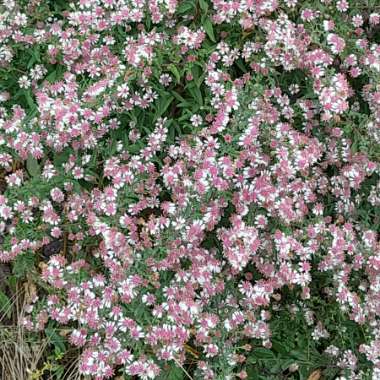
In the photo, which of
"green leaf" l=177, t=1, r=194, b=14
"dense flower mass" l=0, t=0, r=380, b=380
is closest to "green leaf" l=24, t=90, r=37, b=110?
"dense flower mass" l=0, t=0, r=380, b=380

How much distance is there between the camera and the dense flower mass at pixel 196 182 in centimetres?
341

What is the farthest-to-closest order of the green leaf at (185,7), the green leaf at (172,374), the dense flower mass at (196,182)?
1. the green leaf at (185,7)
2. the green leaf at (172,374)
3. the dense flower mass at (196,182)

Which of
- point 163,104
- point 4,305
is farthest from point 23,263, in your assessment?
point 163,104

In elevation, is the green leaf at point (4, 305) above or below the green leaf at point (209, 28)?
below

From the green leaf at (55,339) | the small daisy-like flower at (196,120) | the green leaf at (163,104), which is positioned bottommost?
the green leaf at (55,339)

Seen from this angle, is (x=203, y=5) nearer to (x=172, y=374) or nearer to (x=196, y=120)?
(x=196, y=120)

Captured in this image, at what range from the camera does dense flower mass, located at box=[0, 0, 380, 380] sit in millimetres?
3410

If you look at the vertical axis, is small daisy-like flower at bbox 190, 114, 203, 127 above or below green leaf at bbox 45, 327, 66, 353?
above

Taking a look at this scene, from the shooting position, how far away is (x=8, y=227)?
3715 millimetres

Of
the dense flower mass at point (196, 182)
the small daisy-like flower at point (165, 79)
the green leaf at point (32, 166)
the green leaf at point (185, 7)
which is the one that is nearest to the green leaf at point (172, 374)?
the dense flower mass at point (196, 182)

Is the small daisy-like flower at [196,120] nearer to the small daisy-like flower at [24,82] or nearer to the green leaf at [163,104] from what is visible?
the green leaf at [163,104]

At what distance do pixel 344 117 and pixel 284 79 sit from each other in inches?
19.8

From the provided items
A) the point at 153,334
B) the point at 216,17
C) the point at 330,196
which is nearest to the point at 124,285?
the point at 153,334

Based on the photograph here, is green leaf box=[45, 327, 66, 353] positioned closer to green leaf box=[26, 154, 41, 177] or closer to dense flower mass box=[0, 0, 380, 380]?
dense flower mass box=[0, 0, 380, 380]
